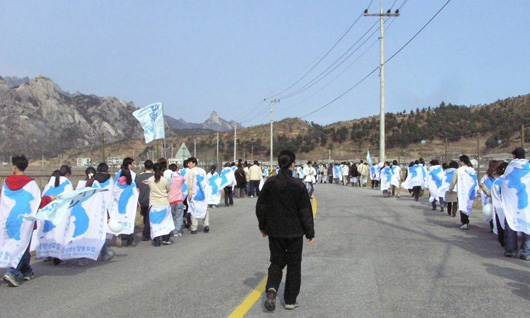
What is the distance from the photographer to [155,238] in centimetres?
1133

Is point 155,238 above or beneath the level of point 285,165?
beneath

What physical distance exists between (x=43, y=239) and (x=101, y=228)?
3.26 ft

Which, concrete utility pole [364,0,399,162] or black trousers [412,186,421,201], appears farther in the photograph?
concrete utility pole [364,0,399,162]

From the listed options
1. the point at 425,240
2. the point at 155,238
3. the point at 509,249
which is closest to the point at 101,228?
the point at 155,238

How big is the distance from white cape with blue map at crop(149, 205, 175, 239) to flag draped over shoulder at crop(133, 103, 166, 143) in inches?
282

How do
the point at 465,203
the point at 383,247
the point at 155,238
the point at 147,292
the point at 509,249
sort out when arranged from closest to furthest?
the point at 147,292 → the point at 509,249 → the point at 383,247 → the point at 155,238 → the point at 465,203

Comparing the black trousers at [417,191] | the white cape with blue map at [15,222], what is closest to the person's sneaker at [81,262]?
the white cape with blue map at [15,222]

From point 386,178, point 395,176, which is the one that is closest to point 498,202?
point 395,176

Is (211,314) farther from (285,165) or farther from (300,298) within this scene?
(285,165)

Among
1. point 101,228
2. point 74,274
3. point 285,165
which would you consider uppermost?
point 285,165

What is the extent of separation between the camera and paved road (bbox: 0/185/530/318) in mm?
6094

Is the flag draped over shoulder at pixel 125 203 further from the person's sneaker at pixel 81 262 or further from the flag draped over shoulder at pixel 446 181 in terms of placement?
the flag draped over shoulder at pixel 446 181

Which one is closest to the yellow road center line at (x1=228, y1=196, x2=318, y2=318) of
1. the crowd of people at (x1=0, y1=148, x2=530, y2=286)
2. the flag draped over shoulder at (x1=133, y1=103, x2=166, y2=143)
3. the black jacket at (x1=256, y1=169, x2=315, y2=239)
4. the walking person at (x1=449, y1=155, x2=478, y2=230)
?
the black jacket at (x1=256, y1=169, x2=315, y2=239)

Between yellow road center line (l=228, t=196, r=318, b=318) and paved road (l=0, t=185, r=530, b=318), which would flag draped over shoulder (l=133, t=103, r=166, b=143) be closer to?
paved road (l=0, t=185, r=530, b=318)
